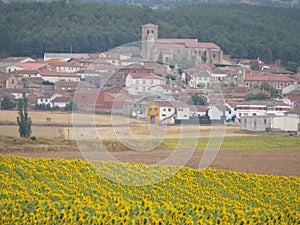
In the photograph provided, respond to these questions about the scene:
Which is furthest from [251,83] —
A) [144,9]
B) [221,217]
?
[221,217]

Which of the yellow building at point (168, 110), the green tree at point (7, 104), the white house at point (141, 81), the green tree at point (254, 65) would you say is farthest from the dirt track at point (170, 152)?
the green tree at point (254, 65)

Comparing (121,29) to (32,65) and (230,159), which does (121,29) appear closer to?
(32,65)

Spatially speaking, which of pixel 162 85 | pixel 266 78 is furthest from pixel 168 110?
pixel 266 78

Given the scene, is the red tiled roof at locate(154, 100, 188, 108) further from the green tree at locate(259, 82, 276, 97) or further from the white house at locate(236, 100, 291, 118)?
the green tree at locate(259, 82, 276, 97)

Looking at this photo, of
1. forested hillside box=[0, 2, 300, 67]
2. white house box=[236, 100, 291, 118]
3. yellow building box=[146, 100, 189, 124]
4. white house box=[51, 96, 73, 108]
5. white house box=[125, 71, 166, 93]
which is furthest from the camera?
forested hillside box=[0, 2, 300, 67]

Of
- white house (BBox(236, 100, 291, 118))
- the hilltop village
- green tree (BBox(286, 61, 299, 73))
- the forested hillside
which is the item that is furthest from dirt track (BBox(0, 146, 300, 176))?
green tree (BBox(286, 61, 299, 73))

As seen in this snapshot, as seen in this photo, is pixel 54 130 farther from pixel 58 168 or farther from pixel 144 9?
pixel 144 9

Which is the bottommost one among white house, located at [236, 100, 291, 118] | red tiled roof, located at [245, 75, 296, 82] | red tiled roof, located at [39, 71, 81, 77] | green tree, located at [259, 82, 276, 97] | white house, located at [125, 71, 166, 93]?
white house, located at [236, 100, 291, 118]
